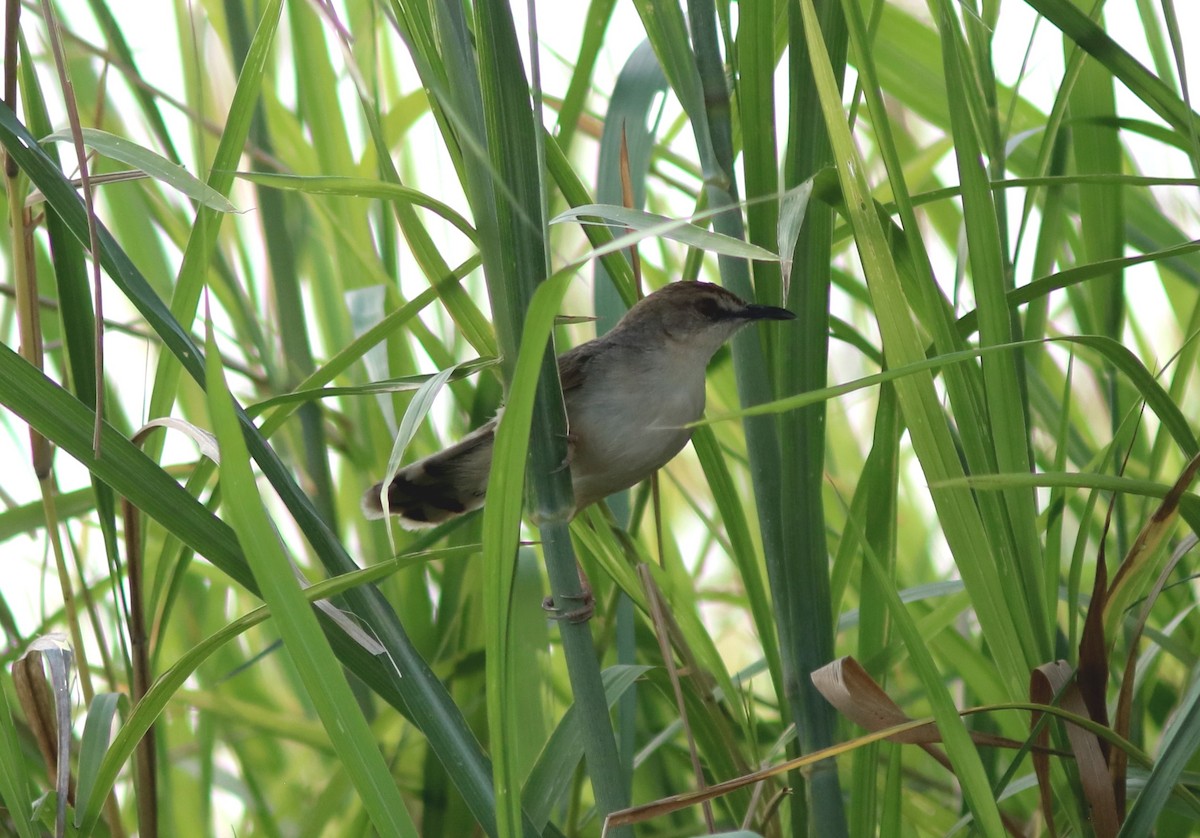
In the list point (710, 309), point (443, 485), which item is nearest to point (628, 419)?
point (710, 309)

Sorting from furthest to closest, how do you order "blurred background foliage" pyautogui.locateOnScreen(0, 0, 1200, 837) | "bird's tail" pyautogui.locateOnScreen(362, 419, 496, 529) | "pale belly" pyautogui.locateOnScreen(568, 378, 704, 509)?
Answer: "bird's tail" pyautogui.locateOnScreen(362, 419, 496, 529) < "pale belly" pyautogui.locateOnScreen(568, 378, 704, 509) < "blurred background foliage" pyautogui.locateOnScreen(0, 0, 1200, 837)

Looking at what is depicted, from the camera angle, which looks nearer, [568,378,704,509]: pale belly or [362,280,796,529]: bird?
[568,378,704,509]: pale belly

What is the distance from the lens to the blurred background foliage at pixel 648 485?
38.9 inches

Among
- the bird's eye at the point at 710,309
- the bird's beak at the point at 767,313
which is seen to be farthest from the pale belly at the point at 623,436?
the bird's beak at the point at 767,313

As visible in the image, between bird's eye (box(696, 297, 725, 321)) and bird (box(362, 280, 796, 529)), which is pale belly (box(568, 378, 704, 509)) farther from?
bird's eye (box(696, 297, 725, 321))

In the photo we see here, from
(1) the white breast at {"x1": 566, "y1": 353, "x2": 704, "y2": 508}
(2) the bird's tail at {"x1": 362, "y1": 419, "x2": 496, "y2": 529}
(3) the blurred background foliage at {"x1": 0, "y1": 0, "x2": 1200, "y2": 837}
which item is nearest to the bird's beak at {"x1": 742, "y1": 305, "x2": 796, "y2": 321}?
(3) the blurred background foliage at {"x1": 0, "y1": 0, "x2": 1200, "y2": 837}

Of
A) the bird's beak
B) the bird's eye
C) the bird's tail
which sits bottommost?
the bird's tail

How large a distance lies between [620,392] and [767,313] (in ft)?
2.57

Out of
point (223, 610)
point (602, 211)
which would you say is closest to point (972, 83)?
point (602, 211)

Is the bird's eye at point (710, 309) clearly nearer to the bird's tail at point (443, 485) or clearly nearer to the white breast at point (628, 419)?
the white breast at point (628, 419)

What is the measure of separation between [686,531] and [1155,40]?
1.71m

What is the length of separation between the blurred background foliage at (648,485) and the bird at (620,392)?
7 centimetres

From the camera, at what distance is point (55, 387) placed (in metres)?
1.02

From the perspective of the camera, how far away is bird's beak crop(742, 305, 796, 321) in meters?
1.22
